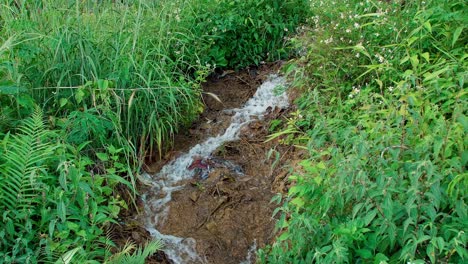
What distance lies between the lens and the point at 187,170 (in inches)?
172

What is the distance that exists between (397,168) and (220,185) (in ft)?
5.73

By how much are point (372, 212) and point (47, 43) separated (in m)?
2.96

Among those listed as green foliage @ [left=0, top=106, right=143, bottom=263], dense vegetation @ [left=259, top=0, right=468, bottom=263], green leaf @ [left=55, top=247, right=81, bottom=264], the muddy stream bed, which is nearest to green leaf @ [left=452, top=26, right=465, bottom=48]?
dense vegetation @ [left=259, top=0, right=468, bottom=263]

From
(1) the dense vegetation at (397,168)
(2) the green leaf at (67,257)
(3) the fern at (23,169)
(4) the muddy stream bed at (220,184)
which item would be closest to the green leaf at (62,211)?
(3) the fern at (23,169)

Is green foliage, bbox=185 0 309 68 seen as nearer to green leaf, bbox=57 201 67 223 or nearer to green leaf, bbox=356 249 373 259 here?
green leaf, bbox=57 201 67 223

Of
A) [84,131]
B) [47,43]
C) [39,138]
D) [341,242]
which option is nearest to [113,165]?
[84,131]

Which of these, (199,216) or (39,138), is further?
(199,216)

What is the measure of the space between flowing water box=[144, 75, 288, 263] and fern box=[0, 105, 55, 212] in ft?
3.38

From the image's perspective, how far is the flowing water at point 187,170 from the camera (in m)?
3.56

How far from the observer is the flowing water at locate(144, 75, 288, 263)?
3.56 metres

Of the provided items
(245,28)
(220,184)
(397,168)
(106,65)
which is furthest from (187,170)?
(397,168)

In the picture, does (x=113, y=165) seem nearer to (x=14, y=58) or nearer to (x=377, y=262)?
(x=14, y=58)

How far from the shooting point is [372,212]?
251 cm

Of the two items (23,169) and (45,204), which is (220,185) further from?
(23,169)
